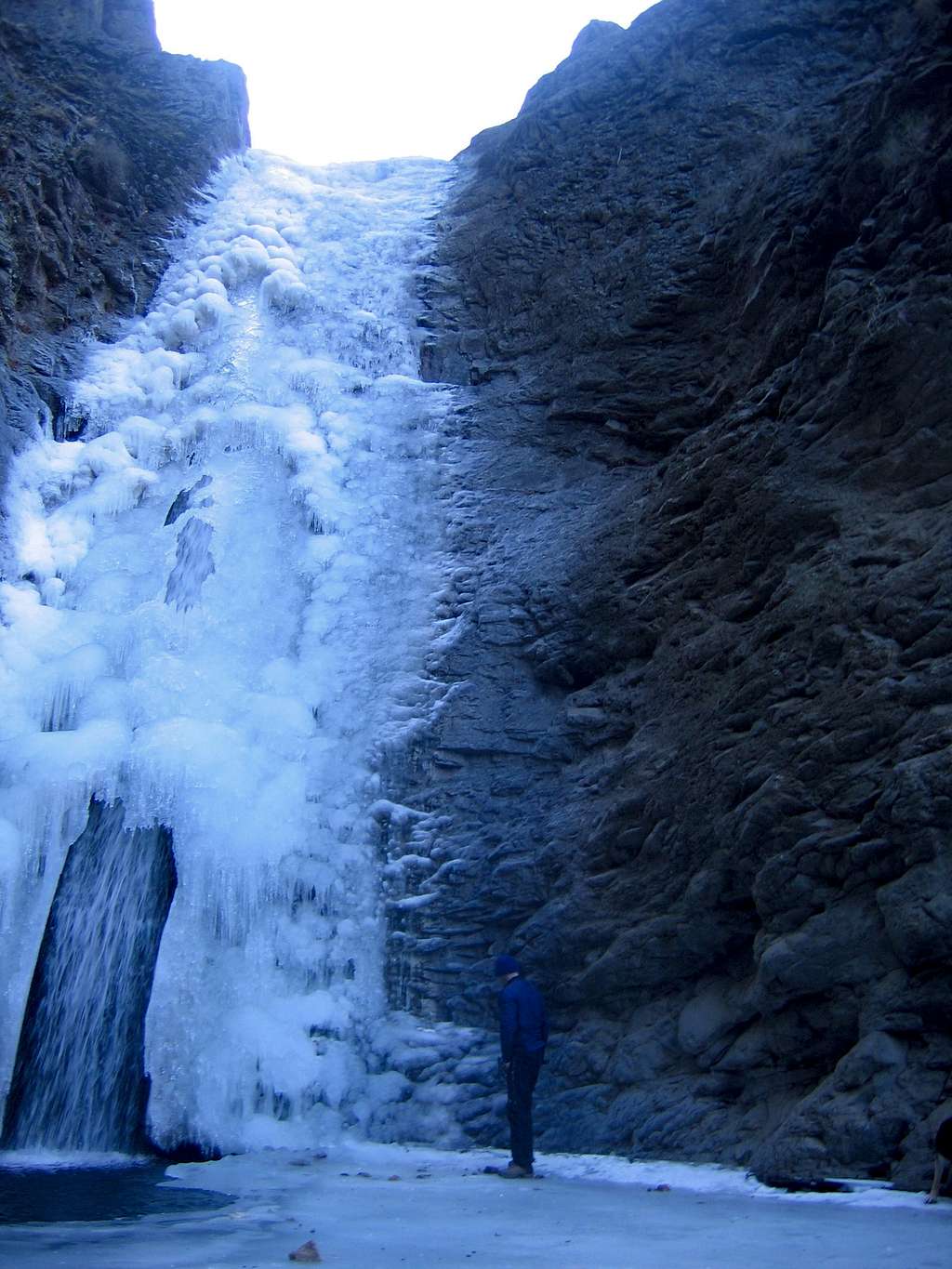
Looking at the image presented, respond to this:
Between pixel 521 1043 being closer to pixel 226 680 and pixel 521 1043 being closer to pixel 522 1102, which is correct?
pixel 522 1102

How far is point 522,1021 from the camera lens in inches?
259

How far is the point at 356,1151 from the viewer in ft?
23.5

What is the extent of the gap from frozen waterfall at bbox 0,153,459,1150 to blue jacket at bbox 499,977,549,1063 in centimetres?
144

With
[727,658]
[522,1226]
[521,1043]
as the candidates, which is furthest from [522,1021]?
[727,658]

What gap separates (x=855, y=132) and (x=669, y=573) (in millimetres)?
3683

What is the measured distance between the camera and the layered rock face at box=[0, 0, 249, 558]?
12.3m

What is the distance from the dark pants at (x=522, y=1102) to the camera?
6.27 metres

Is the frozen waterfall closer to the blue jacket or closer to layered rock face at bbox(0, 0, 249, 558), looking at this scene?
layered rock face at bbox(0, 0, 249, 558)

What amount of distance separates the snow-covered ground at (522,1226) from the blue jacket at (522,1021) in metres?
0.65

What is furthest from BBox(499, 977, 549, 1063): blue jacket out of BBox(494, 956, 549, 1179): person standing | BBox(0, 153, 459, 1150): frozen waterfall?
BBox(0, 153, 459, 1150): frozen waterfall

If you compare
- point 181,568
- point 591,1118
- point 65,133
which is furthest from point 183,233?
point 591,1118

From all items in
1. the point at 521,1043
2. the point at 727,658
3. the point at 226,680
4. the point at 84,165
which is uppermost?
the point at 84,165

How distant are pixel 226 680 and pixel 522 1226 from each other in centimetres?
603

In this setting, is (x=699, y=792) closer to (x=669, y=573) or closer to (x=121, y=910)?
(x=669, y=573)
